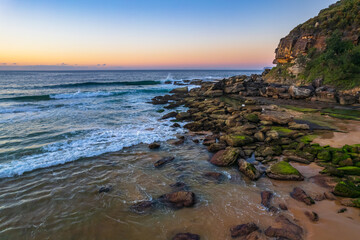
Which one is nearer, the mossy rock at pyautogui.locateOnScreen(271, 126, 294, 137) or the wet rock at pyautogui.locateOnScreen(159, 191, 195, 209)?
the wet rock at pyautogui.locateOnScreen(159, 191, 195, 209)

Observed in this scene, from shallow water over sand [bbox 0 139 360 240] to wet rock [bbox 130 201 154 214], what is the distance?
7.1 inches

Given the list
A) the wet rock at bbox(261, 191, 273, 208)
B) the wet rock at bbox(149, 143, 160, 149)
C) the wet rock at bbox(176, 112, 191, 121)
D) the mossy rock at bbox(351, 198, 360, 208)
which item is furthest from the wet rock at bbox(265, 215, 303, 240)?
the wet rock at bbox(176, 112, 191, 121)

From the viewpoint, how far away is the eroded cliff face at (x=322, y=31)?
30141 millimetres

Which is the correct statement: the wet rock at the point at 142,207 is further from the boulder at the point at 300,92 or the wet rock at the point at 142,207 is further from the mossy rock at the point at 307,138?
the boulder at the point at 300,92

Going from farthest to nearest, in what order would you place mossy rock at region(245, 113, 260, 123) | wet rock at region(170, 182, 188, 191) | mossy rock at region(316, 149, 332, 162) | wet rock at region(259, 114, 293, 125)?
1. mossy rock at region(245, 113, 260, 123)
2. wet rock at region(259, 114, 293, 125)
3. mossy rock at region(316, 149, 332, 162)
4. wet rock at region(170, 182, 188, 191)

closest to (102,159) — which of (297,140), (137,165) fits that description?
(137,165)

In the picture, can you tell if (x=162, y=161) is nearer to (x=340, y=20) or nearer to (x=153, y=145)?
(x=153, y=145)

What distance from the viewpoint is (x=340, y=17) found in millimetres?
32094

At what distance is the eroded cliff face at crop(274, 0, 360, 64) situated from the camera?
98.9ft

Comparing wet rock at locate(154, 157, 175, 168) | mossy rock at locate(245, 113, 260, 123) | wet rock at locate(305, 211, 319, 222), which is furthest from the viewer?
mossy rock at locate(245, 113, 260, 123)

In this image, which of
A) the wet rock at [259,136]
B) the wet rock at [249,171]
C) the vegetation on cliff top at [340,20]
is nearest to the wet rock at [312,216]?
the wet rock at [249,171]

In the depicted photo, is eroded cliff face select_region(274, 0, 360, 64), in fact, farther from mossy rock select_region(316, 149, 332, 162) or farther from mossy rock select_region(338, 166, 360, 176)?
mossy rock select_region(338, 166, 360, 176)

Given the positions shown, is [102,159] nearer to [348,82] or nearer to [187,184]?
[187,184]

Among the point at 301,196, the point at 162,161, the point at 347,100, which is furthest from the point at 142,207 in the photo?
the point at 347,100
